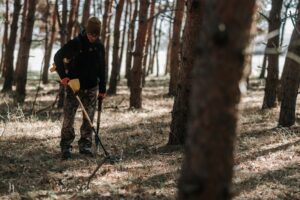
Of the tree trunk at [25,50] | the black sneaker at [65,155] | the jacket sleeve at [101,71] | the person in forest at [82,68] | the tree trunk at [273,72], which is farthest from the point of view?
the tree trunk at [25,50]

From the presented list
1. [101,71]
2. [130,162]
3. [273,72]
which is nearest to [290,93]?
[273,72]

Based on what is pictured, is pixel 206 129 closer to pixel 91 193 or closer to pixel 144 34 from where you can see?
pixel 91 193

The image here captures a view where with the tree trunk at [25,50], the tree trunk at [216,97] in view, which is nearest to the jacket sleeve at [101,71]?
the tree trunk at [216,97]

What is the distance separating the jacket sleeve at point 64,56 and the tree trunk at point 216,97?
4767mm

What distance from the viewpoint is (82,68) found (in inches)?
313

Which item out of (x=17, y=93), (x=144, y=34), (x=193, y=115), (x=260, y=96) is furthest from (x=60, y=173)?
(x=260, y=96)

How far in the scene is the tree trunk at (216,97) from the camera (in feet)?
10.3

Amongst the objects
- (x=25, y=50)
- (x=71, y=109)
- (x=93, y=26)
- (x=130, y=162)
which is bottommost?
(x=130, y=162)

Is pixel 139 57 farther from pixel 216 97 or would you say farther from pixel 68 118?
pixel 216 97

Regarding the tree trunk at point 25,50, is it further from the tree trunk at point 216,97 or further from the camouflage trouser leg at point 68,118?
the tree trunk at point 216,97

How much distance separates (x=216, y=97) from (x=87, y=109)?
522cm

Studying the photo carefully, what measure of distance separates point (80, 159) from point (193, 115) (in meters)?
5.03

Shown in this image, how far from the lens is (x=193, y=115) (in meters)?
3.28

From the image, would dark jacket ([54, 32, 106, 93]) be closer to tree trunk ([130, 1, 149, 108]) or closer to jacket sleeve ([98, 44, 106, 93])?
jacket sleeve ([98, 44, 106, 93])
